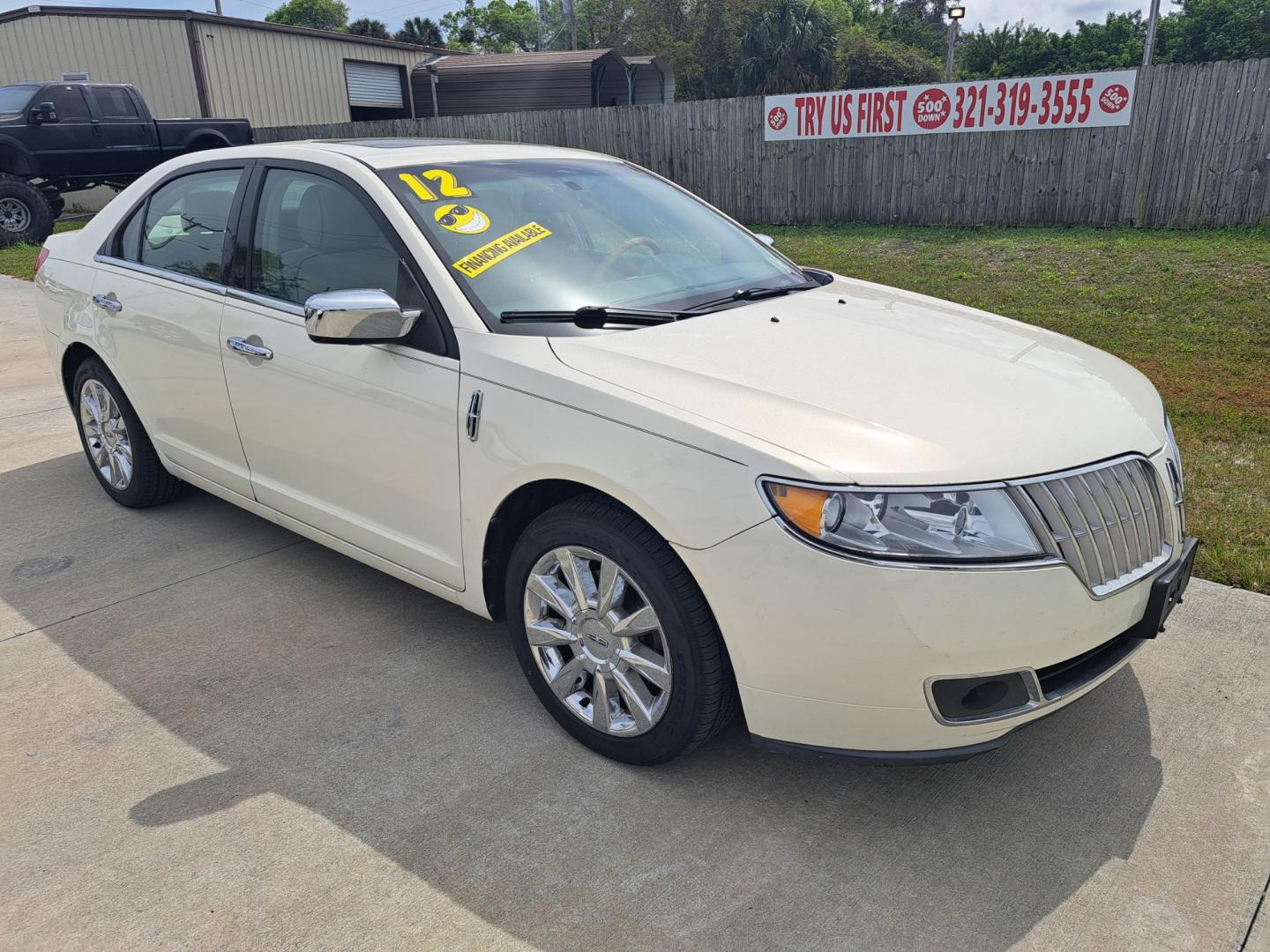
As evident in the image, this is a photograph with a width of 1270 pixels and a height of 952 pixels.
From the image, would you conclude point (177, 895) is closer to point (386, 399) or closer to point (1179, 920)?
point (386, 399)

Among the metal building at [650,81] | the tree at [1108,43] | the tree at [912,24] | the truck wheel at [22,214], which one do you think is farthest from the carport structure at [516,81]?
the tree at [912,24]

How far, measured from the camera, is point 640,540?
259 centimetres

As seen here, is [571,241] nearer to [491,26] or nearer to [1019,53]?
[1019,53]

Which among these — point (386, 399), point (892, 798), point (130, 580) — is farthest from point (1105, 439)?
point (130, 580)

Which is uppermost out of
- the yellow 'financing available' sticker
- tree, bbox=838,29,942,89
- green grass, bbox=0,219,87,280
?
tree, bbox=838,29,942,89

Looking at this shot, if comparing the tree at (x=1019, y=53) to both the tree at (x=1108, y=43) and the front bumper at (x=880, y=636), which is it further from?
the front bumper at (x=880, y=636)

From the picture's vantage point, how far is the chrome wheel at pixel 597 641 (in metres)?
2.70

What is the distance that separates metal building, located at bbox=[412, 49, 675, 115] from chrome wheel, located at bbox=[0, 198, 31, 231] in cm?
1625

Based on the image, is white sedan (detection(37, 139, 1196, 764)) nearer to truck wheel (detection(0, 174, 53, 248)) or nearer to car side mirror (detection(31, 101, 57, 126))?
truck wheel (detection(0, 174, 53, 248))

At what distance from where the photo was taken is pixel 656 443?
8.21 feet

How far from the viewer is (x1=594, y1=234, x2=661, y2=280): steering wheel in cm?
334

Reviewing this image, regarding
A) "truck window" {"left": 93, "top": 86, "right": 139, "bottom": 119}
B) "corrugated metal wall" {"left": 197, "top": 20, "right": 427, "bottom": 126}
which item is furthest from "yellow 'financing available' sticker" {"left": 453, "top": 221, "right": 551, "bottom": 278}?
"corrugated metal wall" {"left": 197, "top": 20, "right": 427, "bottom": 126}

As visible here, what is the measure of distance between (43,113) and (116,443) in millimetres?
13865

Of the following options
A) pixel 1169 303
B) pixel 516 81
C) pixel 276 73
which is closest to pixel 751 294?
pixel 1169 303
